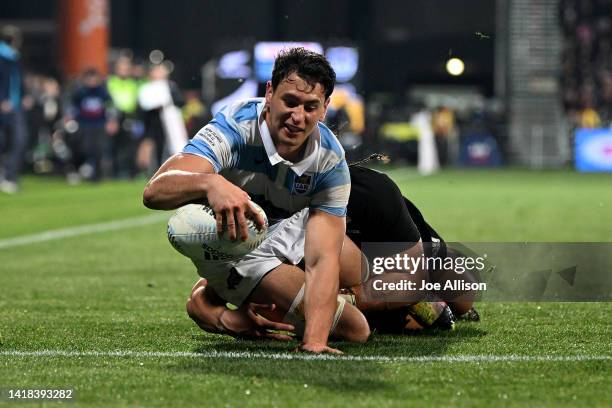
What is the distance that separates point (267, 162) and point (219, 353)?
2.65 feet

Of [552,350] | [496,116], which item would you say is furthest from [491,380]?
[496,116]

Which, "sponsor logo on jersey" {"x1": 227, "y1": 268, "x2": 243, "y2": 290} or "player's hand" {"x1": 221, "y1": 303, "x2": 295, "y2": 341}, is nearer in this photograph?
"sponsor logo on jersey" {"x1": 227, "y1": 268, "x2": 243, "y2": 290}

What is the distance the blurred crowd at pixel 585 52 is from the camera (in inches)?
1351

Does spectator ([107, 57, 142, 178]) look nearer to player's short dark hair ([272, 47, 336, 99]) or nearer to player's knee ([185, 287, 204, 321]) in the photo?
player's knee ([185, 287, 204, 321])

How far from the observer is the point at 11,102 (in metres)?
19.8

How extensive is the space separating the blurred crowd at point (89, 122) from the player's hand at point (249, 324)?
45.0 ft

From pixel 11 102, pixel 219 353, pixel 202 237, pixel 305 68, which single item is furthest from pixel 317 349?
pixel 11 102

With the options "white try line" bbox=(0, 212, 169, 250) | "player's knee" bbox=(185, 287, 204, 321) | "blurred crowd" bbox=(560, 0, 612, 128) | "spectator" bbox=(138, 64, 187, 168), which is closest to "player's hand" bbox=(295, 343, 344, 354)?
"player's knee" bbox=(185, 287, 204, 321)

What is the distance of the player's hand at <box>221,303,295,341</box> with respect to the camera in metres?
6.30

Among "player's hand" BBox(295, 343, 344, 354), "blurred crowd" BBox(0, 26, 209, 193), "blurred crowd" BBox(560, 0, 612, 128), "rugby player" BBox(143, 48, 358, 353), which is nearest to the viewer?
"rugby player" BBox(143, 48, 358, 353)

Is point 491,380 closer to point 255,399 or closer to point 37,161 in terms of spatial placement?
point 255,399

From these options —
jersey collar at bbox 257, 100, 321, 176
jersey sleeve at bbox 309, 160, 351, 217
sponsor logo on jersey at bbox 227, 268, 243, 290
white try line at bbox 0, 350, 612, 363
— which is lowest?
white try line at bbox 0, 350, 612, 363

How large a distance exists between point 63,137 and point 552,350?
2183cm

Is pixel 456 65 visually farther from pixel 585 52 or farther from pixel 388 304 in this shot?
pixel 585 52
